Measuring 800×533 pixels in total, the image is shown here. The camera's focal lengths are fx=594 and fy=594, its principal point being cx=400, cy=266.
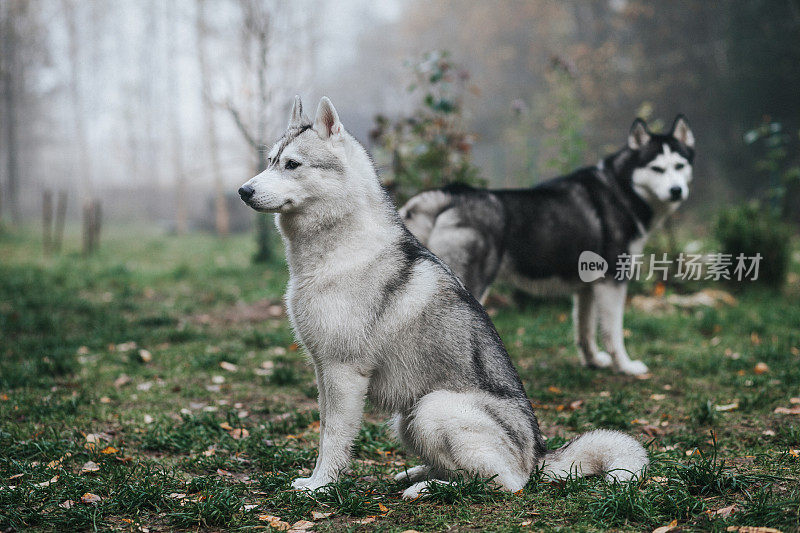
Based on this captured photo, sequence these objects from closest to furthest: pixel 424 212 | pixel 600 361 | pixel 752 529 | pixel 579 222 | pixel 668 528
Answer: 1. pixel 752 529
2. pixel 668 528
3. pixel 424 212
4. pixel 579 222
5. pixel 600 361

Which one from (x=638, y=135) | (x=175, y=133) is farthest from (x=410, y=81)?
(x=175, y=133)

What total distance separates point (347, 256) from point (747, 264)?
24.5 ft

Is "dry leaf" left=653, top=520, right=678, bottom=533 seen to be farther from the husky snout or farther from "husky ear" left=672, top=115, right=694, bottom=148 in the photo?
"husky ear" left=672, top=115, right=694, bottom=148

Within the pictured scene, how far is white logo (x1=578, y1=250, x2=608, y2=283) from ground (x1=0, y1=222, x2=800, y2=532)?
883mm

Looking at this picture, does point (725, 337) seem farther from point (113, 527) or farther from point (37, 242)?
point (37, 242)

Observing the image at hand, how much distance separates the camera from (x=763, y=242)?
823cm

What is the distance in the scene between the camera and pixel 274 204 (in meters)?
2.87

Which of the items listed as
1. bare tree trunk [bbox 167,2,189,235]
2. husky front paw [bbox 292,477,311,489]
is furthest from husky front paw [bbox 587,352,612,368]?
bare tree trunk [bbox 167,2,189,235]

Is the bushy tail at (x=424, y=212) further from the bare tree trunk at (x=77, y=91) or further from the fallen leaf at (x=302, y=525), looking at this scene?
the bare tree trunk at (x=77, y=91)

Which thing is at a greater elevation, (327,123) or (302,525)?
(327,123)

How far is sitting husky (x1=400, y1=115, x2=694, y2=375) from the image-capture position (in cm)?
503

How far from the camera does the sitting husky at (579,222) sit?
5.03 m

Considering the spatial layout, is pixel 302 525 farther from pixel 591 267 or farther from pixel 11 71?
pixel 11 71

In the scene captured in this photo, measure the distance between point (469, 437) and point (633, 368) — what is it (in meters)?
3.29
